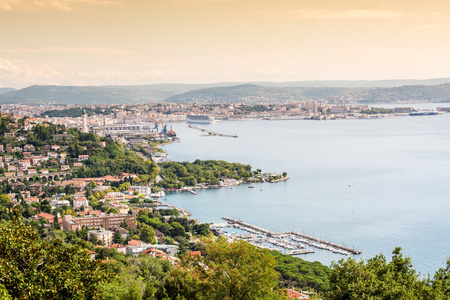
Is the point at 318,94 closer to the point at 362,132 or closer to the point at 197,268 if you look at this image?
the point at 362,132

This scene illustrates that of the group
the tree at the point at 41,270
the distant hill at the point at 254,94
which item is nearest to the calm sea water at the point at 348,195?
the tree at the point at 41,270

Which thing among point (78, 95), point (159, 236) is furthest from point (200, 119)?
point (78, 95)

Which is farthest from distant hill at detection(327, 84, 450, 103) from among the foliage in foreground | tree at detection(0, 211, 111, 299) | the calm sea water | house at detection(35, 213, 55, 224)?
tree at detection(0, 211, 111, 299)

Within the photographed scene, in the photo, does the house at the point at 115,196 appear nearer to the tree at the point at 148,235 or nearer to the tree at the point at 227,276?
the tree at the point at 148,235

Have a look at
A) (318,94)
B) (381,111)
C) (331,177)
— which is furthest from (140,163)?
(318,94)

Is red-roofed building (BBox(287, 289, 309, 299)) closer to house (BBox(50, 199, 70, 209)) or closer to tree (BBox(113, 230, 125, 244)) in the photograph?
tree (BBox(113, 230, 125, 244))
